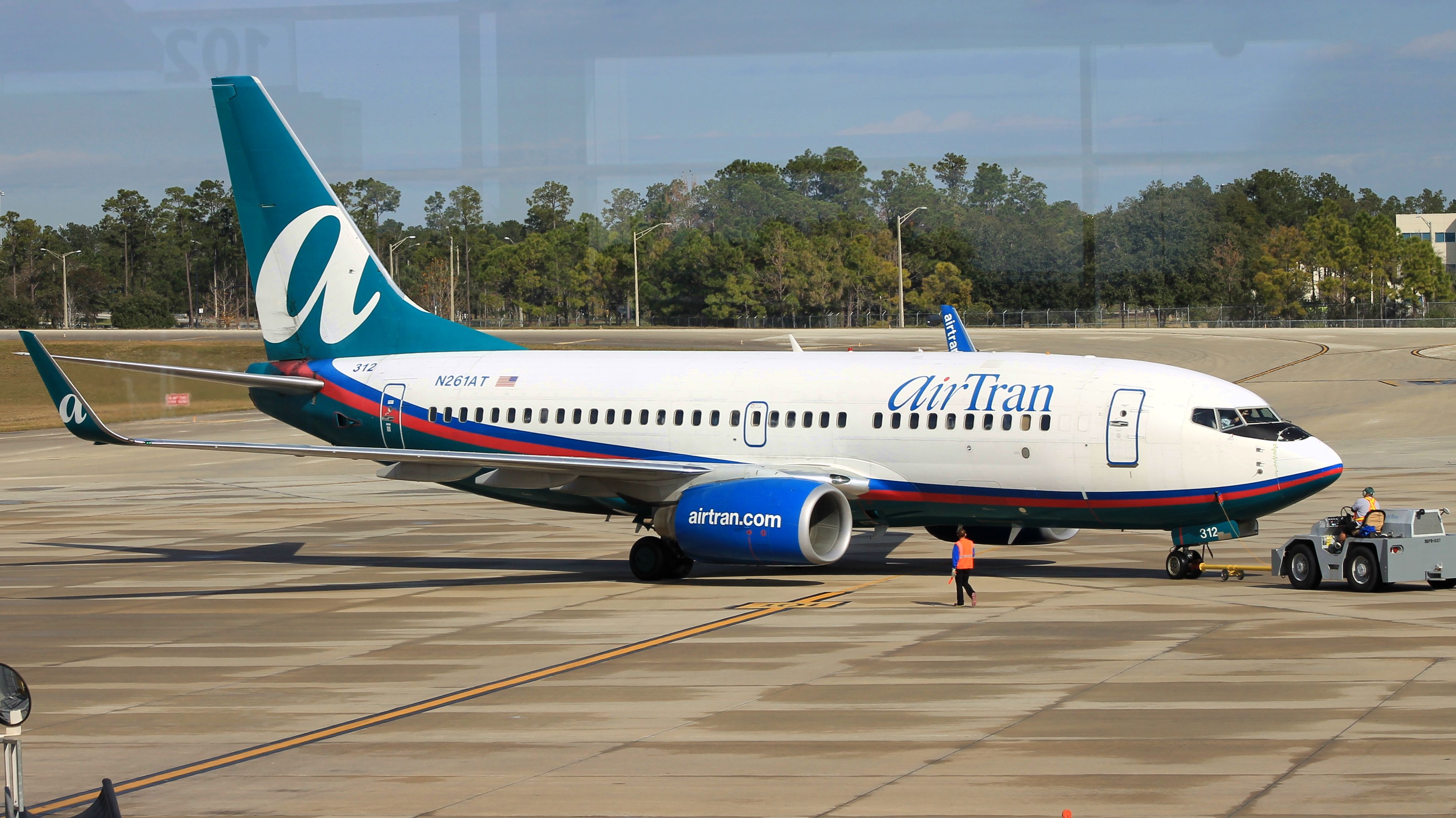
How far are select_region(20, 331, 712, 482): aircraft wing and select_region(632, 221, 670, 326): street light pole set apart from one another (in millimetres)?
119057

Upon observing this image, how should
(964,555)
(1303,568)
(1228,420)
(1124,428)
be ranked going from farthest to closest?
(1124,428) → (1228,420) → (1303,568) → (964,555)

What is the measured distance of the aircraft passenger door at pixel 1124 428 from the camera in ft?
86.4

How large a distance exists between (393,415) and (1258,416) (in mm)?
17834

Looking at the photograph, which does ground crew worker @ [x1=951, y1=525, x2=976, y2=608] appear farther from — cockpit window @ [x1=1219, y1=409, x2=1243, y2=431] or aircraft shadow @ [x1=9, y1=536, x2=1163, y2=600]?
cockpit window @ [x1=1219, y1=409, x2=1243, y2=431]

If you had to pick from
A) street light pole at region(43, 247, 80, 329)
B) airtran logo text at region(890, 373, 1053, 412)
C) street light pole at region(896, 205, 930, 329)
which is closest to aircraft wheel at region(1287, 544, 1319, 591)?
airtran logo text at region(890, 373, 1053, 412)

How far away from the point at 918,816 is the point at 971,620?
1070 cm

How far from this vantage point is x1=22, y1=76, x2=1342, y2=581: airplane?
26.4 metres

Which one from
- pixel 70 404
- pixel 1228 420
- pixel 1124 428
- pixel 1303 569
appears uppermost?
pixel 70 404

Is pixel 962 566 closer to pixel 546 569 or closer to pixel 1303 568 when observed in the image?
pixel 1303 568

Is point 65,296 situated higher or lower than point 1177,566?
higher

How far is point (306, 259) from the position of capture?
1359 inches

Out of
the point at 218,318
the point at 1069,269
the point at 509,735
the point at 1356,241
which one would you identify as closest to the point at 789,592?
the point at 509,735

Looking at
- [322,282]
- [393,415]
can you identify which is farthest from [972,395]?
[322,282]

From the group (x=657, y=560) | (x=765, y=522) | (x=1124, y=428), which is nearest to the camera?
(x=1124, y=428)
